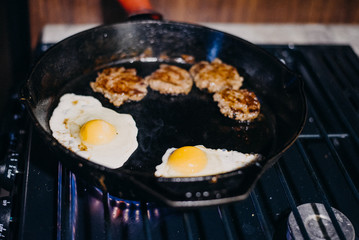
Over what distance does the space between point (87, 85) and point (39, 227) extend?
3.87 ft

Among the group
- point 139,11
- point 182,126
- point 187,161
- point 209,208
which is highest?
point 139,11

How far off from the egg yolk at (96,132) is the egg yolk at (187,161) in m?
0.42

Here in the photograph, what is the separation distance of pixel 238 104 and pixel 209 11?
2.06m


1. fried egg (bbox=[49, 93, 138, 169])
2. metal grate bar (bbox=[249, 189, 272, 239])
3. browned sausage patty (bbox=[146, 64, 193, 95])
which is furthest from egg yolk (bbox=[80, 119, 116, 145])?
metal grate bar (bbox=[249, 189, 272, 239])

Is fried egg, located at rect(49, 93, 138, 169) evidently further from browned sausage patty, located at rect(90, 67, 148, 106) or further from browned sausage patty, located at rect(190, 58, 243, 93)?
browned sausage patty, located at rect(190, 58, 243, 93)

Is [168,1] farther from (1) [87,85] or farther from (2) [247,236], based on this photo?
(2) [247,236]

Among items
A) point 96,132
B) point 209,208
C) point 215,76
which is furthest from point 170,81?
point 209,208

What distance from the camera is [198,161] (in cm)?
212

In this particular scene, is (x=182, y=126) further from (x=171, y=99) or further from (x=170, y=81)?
(x=170, y=81)

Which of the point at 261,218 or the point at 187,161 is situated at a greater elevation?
the point at 187,161

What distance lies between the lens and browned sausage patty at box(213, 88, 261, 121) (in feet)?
8.54

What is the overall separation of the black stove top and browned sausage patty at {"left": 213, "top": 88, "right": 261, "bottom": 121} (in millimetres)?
385

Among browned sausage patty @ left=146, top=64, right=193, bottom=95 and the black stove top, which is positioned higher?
browned sausage patty @ left=146, top=64, right=193, bottom=95

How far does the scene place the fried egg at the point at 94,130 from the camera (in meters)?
2.20
